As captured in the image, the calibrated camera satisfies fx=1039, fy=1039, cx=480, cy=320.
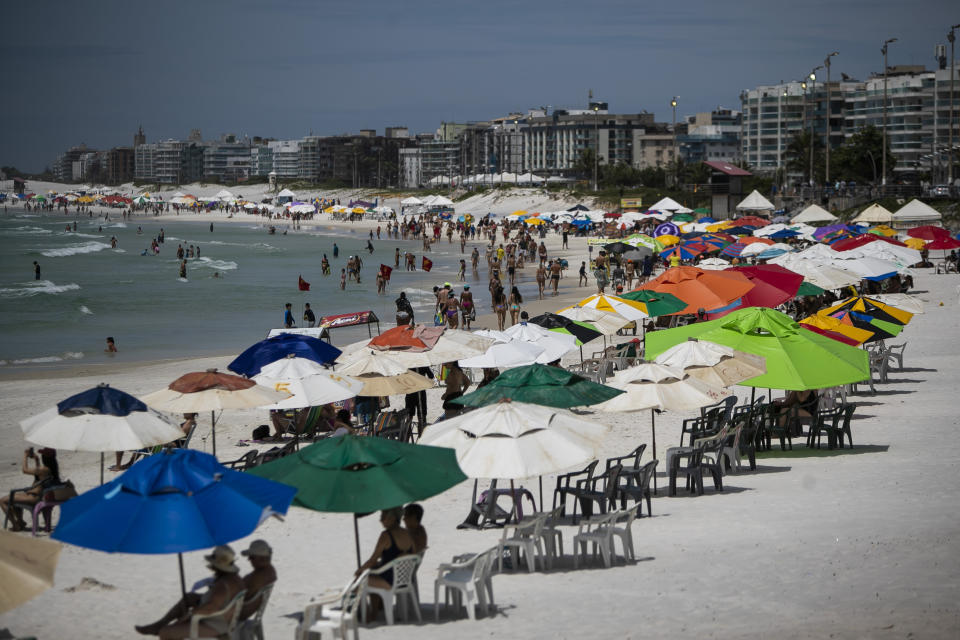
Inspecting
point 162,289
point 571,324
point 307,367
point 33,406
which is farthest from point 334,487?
point 162,289

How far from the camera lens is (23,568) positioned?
16.4 feet

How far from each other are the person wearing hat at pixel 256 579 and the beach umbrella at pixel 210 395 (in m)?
4.28

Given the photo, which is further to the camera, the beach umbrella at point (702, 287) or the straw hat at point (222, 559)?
the beach umbrella at point (702, 287)

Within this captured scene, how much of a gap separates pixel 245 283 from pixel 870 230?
86.0ft

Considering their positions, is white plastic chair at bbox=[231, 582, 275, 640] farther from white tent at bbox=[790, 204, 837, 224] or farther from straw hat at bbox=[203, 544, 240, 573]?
white tent at bbox=[790, 204, 837, 224]

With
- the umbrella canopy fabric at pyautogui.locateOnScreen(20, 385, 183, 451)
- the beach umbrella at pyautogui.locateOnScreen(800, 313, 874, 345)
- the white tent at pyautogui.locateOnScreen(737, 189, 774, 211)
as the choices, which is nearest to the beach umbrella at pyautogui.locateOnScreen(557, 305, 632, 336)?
the beach umbrella at pyautogui.locateOnScreen(800, 313, 874, 345)

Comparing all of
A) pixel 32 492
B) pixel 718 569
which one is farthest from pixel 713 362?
pixel 32 492

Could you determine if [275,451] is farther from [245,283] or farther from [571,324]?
[245,283]

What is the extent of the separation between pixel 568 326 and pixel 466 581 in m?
8.42

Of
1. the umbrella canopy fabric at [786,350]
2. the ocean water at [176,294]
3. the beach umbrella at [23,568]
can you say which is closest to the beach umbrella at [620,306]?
the umbrella canopy fabric at [786,350]

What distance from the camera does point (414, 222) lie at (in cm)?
7800

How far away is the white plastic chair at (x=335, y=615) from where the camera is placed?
595 centimetres

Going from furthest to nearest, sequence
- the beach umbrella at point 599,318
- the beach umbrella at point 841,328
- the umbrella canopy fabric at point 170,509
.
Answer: the beach umbrella at point 599,318 < the beach umbrella at point 841,328 < the umbrella canopy fabric at point 170,509

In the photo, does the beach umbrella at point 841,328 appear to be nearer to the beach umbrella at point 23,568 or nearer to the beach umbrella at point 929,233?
the beach umbrella at point 23,568
